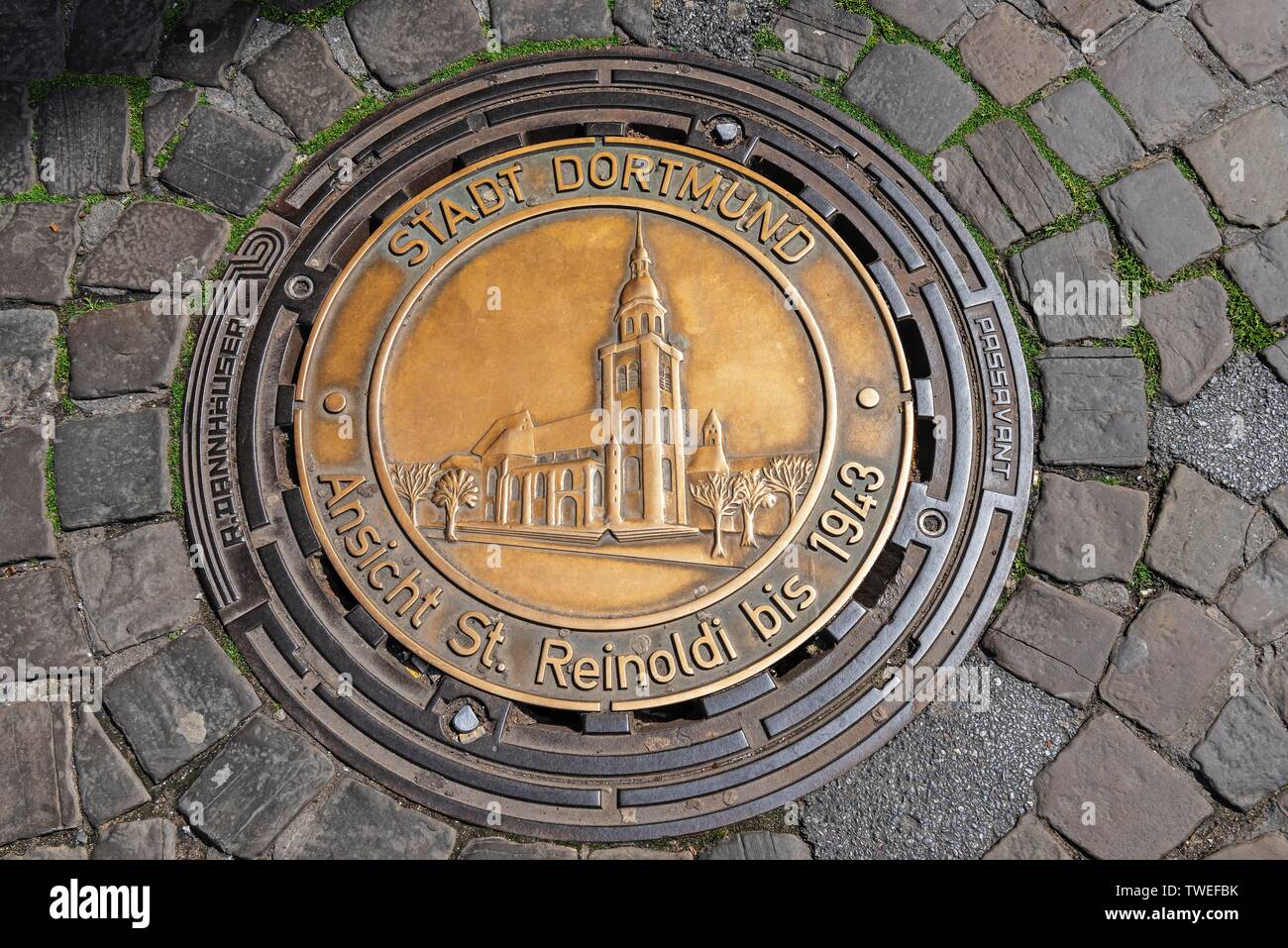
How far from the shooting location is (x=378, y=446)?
314 centimetres

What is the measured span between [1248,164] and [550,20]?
8.92 ft

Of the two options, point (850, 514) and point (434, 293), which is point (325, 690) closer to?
point (434, 293)

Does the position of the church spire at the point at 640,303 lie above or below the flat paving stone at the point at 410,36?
below

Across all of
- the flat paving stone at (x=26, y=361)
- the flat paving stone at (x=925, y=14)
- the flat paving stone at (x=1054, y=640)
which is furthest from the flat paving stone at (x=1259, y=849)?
the flat paving stone at (x=26, y=361)

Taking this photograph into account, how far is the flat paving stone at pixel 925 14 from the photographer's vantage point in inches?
144

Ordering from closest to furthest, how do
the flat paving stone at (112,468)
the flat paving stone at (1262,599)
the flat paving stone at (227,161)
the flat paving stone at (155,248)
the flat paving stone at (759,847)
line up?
1. the flat paving stone at (759,847)
2. the flat paving stone at (1262,599)
3. the flat paving stone at (112,468)
4. the flat paving stone at (155,248)
5. the flat paving stone at (227,161)

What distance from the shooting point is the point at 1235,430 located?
322 centimetres

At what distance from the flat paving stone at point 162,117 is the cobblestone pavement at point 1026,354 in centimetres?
1

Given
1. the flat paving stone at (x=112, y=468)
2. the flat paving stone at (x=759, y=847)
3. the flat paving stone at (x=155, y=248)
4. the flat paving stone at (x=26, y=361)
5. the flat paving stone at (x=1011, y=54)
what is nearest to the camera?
the flat paving stone at (x=759, y=847)

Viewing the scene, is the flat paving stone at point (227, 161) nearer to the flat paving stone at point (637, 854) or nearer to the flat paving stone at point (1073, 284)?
the flat paving stone at point (637, 854)

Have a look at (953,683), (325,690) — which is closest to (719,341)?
(953,683)

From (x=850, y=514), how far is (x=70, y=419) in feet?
8.83

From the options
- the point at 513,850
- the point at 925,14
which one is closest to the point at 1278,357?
the point at 925,14

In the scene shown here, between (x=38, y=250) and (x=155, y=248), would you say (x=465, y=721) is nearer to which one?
(x=155, y=248)
